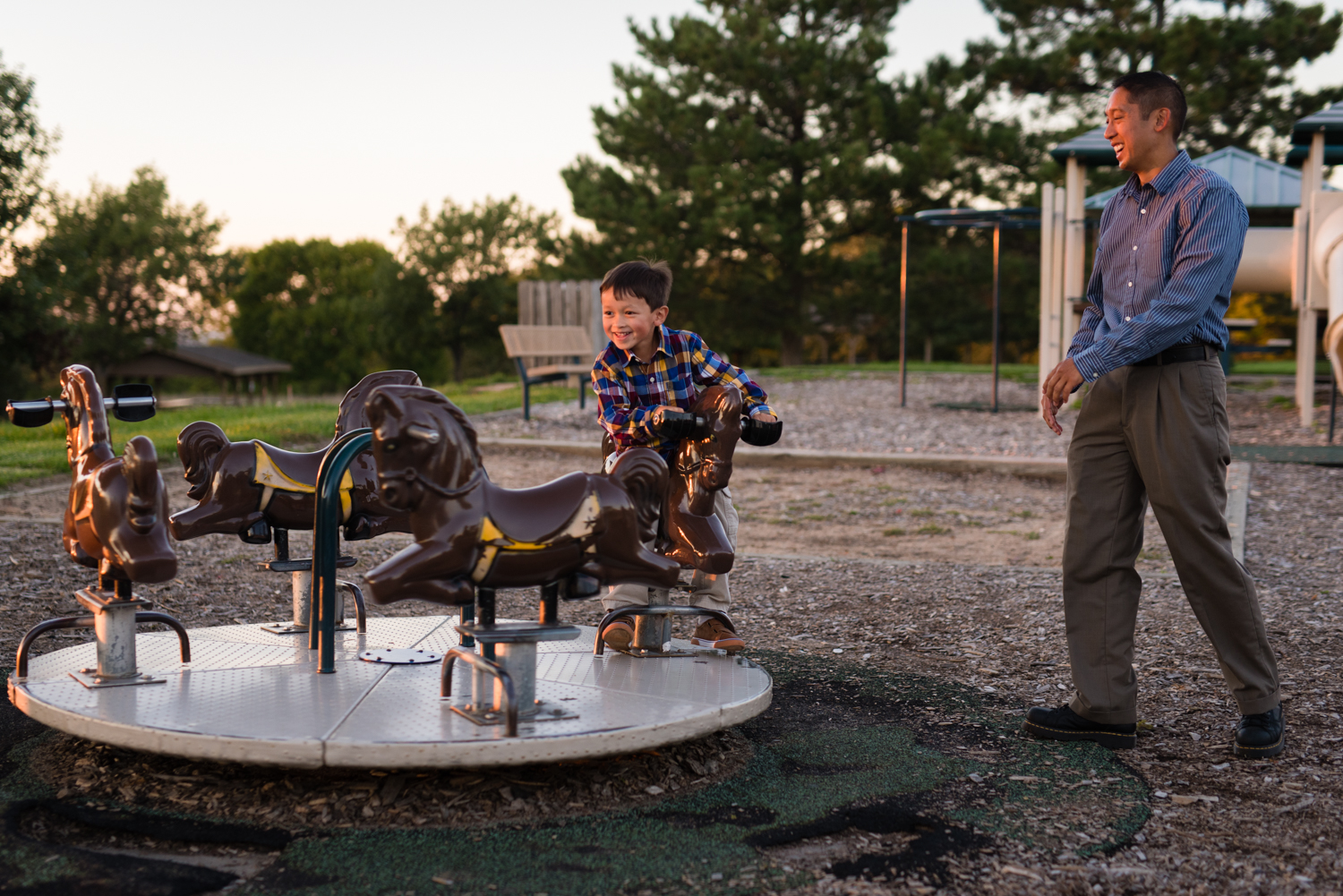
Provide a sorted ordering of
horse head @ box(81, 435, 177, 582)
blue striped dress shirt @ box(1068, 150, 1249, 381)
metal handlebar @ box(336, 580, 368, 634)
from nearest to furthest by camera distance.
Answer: horse head @ box(81, 435, 177, 582) → blue striped dress shirt @ box(1068, 150, 1249, 381) → metal handlebar @ box(336, 580, 368, 634)

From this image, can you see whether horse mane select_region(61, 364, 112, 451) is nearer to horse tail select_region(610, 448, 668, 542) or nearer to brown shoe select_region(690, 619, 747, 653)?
horse tail select_region(610, 448, 668, 542)

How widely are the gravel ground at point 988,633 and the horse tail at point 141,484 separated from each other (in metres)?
0.69

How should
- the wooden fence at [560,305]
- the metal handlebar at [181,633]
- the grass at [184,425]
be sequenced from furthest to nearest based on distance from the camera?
the wooden fence at [560,305], the grass at [184,425], the metal handlebar at [181,633]

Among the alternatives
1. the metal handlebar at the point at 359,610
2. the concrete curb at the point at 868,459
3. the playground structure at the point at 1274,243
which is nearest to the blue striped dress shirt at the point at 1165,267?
the metal handlebar at the point at 359,610

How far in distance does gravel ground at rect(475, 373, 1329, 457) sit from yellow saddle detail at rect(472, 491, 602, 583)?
310 inches

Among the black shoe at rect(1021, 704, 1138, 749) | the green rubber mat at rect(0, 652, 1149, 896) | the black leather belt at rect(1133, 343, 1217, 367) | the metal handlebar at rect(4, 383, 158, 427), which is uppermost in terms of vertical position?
the black leather belt at rect(1133, 343, 1217, 367)

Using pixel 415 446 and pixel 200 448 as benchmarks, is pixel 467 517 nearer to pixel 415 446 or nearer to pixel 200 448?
pixel 415 446

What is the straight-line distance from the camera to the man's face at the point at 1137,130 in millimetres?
3367

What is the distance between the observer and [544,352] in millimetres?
14555

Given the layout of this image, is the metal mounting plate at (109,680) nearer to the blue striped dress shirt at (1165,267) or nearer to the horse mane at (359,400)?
the horse mane at (359,400)

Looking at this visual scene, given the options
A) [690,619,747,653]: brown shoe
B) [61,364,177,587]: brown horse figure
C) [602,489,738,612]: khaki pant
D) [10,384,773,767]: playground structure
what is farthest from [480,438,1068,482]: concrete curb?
[61,364,177,587]: brown horse figure

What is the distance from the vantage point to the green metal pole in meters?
3.31

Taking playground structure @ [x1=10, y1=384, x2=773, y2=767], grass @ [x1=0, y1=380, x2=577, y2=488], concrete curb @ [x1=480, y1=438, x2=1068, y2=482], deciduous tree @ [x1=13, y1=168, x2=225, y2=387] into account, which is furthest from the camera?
deciduous tree @ [x1=13, y1=168, x2=225, y2=387]

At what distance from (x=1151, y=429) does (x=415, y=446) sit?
2041mm
